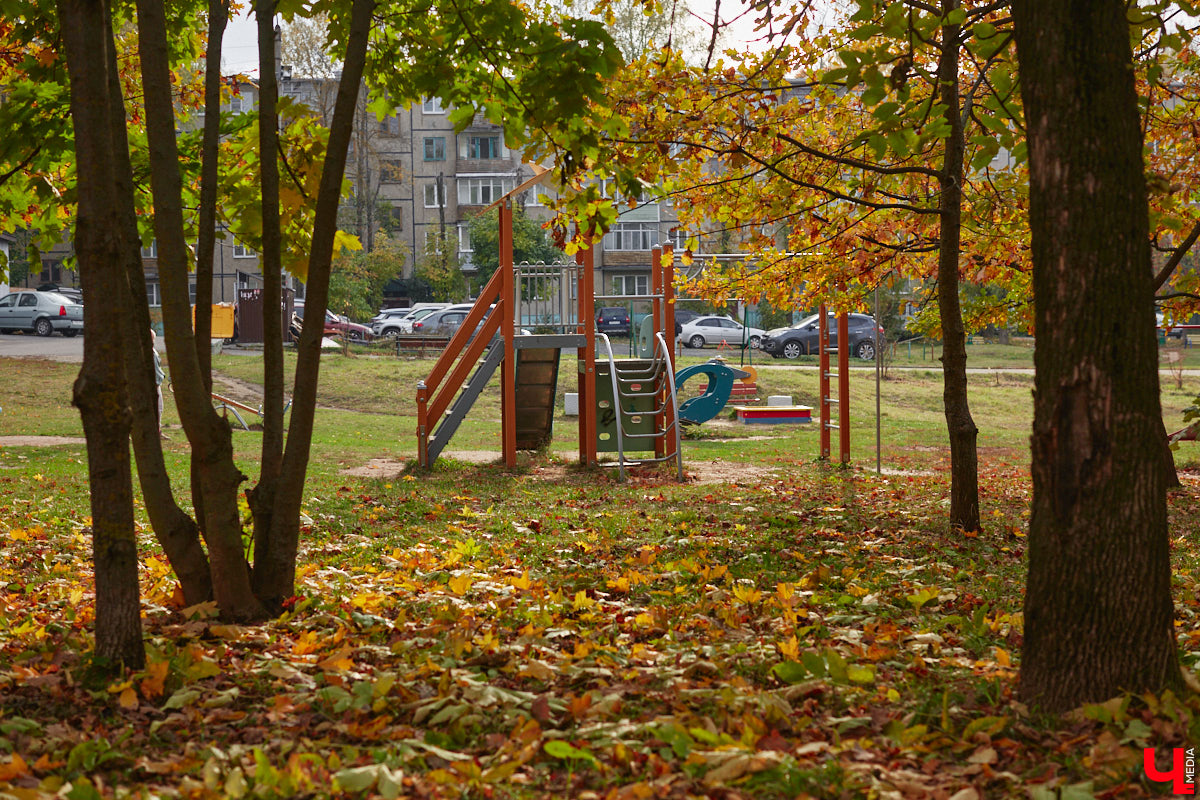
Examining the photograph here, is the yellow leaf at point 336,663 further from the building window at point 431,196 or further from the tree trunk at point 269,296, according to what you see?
the building window at point 431,196

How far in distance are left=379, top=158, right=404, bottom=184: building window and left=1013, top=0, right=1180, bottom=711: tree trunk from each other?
177 ft

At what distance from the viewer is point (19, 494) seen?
365 inches

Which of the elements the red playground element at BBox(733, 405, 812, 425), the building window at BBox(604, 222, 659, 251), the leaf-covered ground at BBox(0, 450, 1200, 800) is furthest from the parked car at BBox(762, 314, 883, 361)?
the leaf-covered ground at BBox(0, 450, 1200, 800)

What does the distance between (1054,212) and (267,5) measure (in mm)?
3693

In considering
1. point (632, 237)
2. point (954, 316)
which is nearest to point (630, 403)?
point (954, 316)

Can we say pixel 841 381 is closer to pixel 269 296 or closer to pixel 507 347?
pixel 507 347

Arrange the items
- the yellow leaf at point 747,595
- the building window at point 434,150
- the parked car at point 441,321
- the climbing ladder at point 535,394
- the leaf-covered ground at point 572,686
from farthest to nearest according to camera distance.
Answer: the building window at point 434,150
the parked car at point 441,321
the climbing ladder at point 535,394
the yellow leaf at point 747,595
the leaf-covered ground at point 572,686

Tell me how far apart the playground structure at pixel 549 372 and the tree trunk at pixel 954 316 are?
201 inches

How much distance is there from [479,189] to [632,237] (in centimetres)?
886

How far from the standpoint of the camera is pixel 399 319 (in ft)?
138

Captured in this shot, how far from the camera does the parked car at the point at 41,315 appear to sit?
116 feet

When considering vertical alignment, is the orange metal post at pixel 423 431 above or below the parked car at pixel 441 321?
below

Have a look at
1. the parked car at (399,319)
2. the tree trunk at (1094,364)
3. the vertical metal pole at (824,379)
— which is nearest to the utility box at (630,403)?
the vertical metal pole at (824,379)

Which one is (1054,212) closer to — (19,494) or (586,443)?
(19,494)
